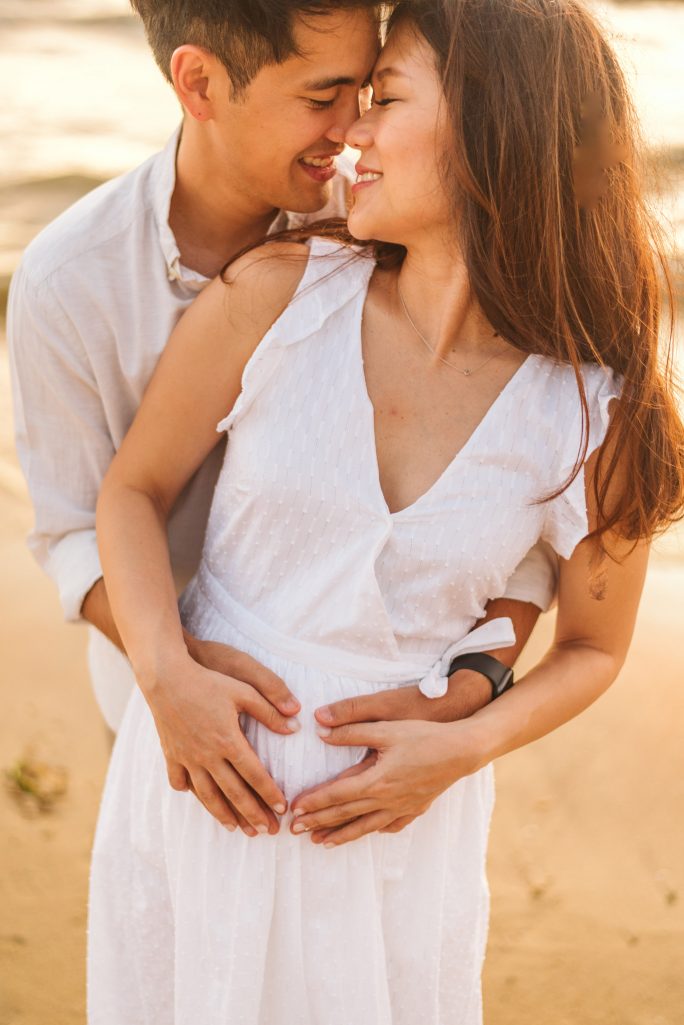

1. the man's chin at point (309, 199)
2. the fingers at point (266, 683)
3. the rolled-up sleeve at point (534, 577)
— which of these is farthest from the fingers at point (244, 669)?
the man's chin at point (309, 199)

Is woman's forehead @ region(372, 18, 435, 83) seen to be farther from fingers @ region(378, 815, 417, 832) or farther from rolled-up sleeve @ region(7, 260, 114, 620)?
fingers @ region(378, 815, 417, 832)

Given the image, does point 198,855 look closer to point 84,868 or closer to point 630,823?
point 84,868

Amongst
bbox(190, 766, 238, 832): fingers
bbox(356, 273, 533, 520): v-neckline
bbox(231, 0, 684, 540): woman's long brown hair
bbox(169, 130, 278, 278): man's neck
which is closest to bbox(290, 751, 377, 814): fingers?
bbox(190, 766, 238, 832): fingers

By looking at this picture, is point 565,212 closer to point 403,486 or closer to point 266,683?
point 403,486

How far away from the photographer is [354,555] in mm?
1862

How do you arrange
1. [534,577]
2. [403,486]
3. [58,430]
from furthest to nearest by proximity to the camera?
1. [58,430]
2. [534,577]
3. [403,486]

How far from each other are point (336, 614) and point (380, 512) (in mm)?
189

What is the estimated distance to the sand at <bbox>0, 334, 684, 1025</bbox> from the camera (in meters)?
3.15

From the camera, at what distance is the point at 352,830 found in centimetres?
182

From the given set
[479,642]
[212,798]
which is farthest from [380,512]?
[212,798]

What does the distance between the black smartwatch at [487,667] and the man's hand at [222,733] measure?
1.03 ft

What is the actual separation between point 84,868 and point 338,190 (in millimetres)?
2185

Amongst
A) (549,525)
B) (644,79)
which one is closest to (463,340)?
(549,525)

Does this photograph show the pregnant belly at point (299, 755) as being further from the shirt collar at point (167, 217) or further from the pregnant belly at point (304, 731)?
the shirt collar at point (167, 217)
